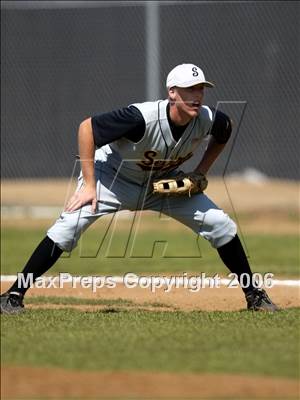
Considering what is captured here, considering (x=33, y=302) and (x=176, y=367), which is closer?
(x=176, y=367)

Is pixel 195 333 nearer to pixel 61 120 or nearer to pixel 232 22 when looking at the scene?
pixel 232 22

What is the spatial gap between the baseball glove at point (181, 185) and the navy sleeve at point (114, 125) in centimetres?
50

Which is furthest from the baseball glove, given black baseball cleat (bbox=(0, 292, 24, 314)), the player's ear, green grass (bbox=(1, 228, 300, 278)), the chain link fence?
the chain link fence

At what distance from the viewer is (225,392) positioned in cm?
474

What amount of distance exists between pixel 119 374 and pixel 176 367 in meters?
0.33

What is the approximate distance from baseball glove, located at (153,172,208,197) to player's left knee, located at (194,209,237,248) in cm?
20

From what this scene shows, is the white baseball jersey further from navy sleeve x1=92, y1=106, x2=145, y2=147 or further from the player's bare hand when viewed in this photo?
the player's bare hand

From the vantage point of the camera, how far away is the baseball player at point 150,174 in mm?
6852

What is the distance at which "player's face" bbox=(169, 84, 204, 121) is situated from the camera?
6.86m

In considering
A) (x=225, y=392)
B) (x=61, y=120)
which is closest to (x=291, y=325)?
(x=225, y=392)

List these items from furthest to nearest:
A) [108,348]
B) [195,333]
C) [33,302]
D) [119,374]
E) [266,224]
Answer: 1. [266,224]
2. [33,302]
3. [195,333]
4. [108,348]
5. [119,374]

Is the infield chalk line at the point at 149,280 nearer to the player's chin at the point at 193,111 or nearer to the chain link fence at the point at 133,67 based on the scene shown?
→ the player's chin at the point at 193,111

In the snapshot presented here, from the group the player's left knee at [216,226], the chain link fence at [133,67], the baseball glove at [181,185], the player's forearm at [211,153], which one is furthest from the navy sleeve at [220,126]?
the chain link fence at [133,67]

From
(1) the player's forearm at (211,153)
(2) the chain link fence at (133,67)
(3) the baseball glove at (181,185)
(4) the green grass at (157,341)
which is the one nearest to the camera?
(4) the green grass at (157,341)
